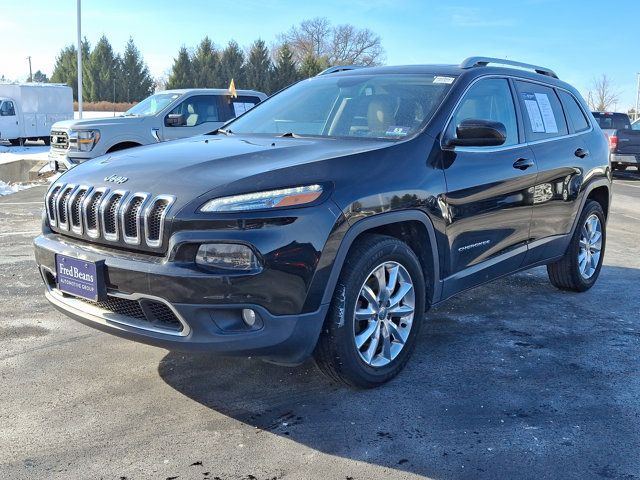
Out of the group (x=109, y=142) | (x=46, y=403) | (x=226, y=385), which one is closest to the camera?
(x=46, y=403)

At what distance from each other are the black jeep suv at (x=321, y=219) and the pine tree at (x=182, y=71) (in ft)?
209

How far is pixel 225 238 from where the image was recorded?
280cm

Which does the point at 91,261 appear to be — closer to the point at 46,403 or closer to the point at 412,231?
the point at 46,403

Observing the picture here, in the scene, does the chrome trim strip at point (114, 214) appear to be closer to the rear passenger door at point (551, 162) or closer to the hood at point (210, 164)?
the hood at point (210, 164)

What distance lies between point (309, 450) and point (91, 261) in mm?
1343

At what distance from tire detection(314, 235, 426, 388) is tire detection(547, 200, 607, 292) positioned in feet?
7.78

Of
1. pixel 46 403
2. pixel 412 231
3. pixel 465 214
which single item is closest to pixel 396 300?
pixel 412 231

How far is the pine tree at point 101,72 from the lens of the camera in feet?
217

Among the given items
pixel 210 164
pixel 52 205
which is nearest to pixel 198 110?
pixel 52 205

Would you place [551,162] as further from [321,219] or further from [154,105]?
[154,105]

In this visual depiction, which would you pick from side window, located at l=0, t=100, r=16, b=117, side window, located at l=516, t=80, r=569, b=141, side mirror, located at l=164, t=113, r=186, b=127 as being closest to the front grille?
side window, located at l=516, t=80, r=569, b=141

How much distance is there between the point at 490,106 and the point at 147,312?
268 cm

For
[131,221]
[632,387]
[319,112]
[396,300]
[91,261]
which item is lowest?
[632,387]

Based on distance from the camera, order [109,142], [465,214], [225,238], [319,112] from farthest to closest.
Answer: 1. [109,142]
2. [319,112]
3. [465,214]
4. [225,238]
